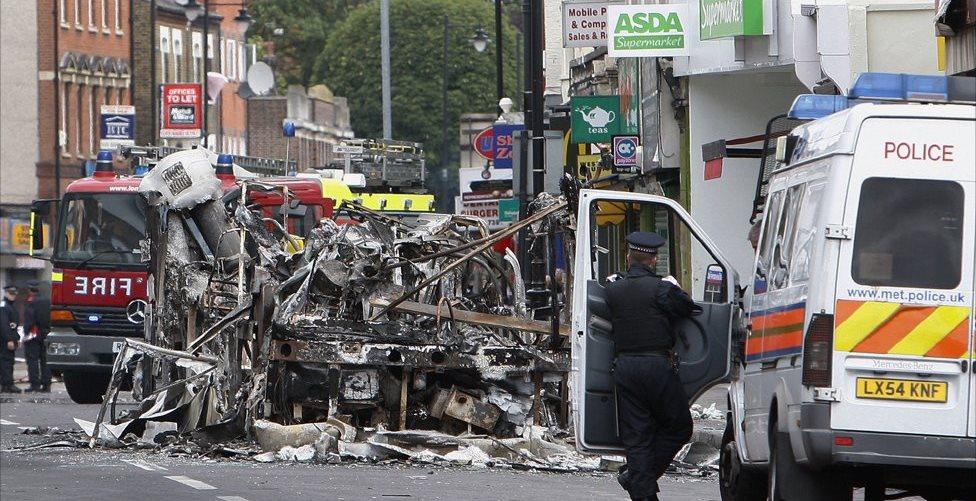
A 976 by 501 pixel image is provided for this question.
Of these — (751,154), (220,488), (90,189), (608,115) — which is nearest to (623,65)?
(608,115)

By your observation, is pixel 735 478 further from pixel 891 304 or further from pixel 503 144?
pixel 503 144

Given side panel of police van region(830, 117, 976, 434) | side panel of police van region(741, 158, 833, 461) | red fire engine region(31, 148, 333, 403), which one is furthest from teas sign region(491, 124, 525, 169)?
side panel of police van region(830, 117, 976, 434)

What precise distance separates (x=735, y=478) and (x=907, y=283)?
9.57 feet

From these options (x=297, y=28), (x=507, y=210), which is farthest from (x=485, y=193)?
(x=297, y=28)

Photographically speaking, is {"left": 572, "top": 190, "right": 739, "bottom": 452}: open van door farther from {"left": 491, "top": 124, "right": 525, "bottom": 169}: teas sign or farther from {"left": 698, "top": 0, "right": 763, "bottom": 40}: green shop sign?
{"left": 491, "top": 124, "right": 525, "bottom": 169}: teas sign

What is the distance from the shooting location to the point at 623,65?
3438cm

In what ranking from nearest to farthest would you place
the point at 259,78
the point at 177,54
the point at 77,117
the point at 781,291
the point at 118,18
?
the point at 781,291
the point at 259,78
the point at 77,117
the point at 118,18
the point at 177,54

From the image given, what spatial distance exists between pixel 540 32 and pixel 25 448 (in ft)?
29.4

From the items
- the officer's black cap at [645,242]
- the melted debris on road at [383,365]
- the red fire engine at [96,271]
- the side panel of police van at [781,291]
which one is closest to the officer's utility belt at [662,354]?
the side panel of police van at [781,291]

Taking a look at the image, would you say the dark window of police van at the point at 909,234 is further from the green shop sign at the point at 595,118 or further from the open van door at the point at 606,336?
the green shop sign at the point at 595,118

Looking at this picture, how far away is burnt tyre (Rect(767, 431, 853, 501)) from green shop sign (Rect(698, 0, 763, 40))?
13999mm

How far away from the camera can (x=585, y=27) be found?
33.6 meters

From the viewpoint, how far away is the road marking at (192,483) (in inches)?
580

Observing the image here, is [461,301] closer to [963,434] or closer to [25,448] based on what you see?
[25,448]
